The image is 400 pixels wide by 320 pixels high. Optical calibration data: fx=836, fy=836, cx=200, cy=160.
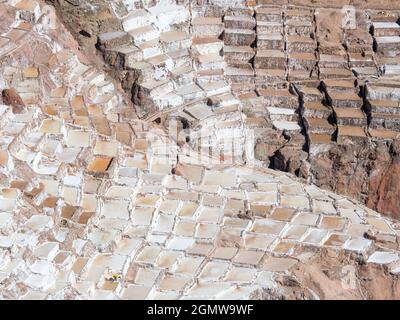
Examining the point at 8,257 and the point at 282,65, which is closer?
the point at 8,257

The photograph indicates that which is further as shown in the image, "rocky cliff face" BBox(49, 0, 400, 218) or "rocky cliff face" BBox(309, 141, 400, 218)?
"rocky cliff face" BBox(309, 141, 400, 218)

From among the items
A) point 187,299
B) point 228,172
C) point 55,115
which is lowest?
point 187,299

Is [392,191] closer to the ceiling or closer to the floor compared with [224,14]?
closer to the floor

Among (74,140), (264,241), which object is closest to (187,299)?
(264,241)

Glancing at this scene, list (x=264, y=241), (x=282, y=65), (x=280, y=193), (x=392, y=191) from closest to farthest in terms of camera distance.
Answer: (x=264, y=241), (x=280, y=193), (x=392, y=191), (x=282, y=65)

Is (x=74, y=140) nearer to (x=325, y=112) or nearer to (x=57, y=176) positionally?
(x=57, y=176)

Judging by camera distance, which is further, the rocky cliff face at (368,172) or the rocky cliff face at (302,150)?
the rocky cliff face at (368,172)

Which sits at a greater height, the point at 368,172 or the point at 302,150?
the point at 302,150
